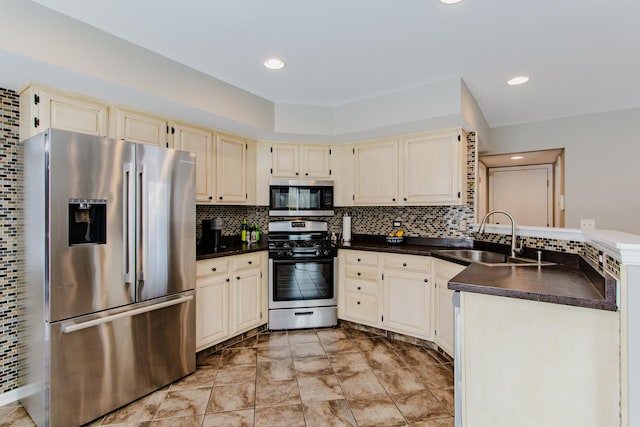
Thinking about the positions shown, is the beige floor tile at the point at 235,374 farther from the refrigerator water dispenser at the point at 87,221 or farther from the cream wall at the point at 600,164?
the cream wall at the point at 600,164

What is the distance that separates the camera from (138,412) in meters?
2.01

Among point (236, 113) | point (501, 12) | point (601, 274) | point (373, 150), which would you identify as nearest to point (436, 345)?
point (601, 274)

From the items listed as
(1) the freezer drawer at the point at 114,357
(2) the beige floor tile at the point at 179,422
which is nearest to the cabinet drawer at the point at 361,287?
(1) the freezer drawer at the point at 114,357

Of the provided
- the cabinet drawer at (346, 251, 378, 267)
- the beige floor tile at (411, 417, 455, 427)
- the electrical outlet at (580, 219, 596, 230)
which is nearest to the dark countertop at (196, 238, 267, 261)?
the cabinet drawer at (346, 251, 378, 267)

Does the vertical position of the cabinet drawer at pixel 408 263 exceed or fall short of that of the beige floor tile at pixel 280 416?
it exceeds it

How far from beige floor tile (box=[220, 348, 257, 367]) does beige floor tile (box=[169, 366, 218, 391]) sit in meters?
0.14

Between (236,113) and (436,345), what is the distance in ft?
9.17

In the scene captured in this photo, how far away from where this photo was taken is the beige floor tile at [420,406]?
1969 millimetres

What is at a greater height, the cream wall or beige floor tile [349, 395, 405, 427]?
the cream wall

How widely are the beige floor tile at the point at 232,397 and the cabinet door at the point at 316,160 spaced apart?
226 cm

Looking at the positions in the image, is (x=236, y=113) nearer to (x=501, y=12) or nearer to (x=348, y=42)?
(x=348, y=42)

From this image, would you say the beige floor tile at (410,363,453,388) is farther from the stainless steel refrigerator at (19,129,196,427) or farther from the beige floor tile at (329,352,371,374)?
the stainless steel refrigerator at (19,129,196,427)

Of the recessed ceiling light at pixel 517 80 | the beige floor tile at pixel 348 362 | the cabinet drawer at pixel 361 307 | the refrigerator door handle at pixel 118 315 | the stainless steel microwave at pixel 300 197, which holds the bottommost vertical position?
the beige floor tile at pixel 348 362

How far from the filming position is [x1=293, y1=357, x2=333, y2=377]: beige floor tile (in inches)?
97.7
